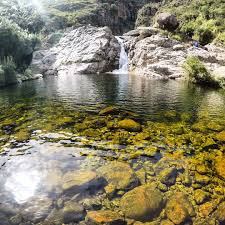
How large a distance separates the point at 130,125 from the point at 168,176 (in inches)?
283

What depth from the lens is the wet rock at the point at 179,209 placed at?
30.6 ft

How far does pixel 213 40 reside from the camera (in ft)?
207

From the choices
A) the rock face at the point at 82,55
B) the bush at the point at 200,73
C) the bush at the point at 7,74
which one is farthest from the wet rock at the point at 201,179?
the rock face at the point at 82,55

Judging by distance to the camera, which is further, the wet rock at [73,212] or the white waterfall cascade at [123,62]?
the white waterfall cascade at [123,62]

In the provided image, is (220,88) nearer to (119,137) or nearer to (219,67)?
(219,67)

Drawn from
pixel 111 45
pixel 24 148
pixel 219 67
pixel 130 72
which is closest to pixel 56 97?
pixel 24 148

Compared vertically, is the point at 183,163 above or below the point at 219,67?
below

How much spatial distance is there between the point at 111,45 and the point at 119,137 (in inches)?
2407

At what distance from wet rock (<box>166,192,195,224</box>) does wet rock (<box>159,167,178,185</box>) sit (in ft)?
3.53

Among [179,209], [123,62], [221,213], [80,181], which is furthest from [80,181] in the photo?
[123,62]

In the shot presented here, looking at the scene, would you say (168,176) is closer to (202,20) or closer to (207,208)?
(207,208)

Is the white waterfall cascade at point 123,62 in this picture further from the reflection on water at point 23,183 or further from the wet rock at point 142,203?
the wet rock at point 142,203

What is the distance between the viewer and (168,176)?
39.8ft

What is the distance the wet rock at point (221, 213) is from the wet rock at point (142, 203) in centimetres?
204
